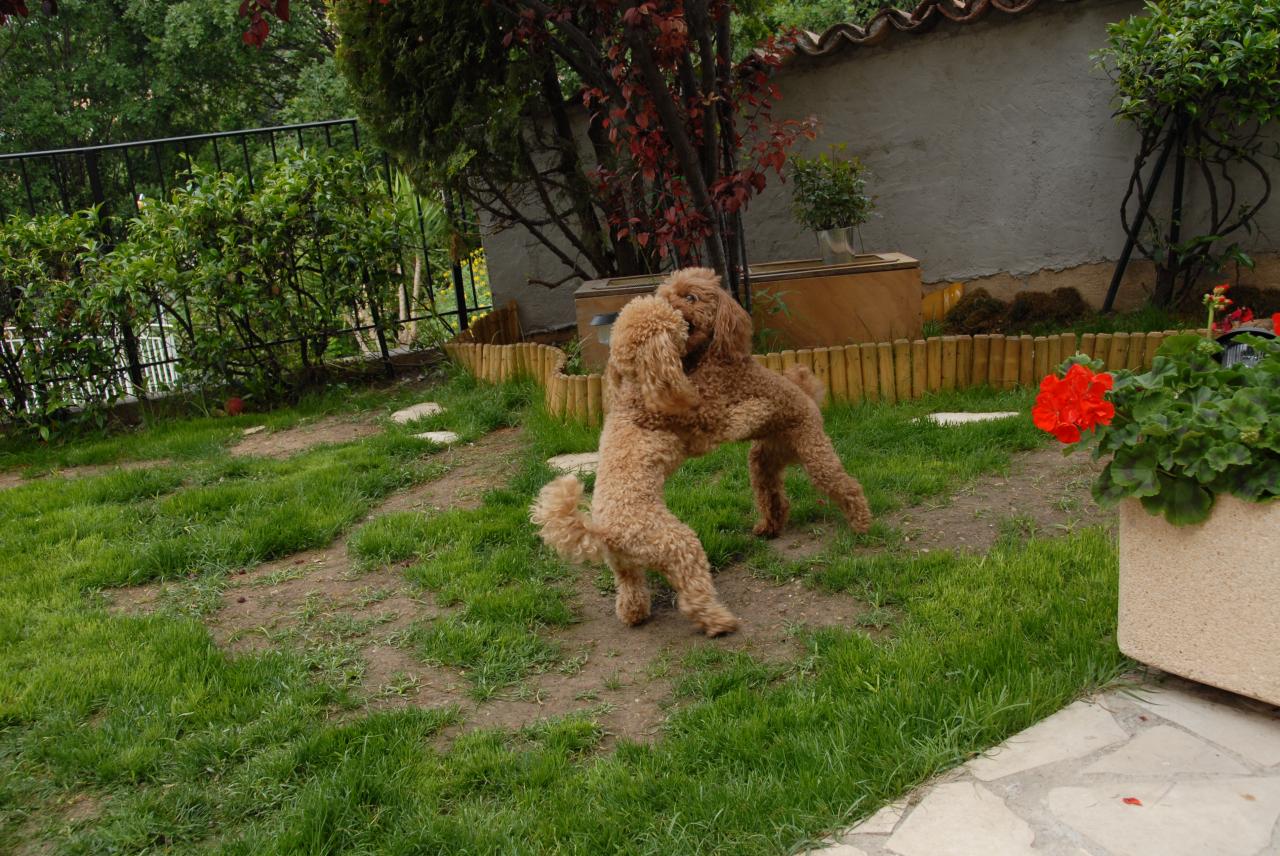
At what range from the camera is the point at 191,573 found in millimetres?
4250

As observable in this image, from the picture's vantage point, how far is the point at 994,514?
414 cm

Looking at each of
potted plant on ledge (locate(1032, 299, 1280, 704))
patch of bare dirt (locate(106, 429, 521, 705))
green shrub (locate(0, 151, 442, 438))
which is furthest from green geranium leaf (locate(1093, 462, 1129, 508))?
green shrub (locate(0, 151, 442, 438))

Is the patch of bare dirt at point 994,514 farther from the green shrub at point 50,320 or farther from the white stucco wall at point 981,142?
the green shrub at point 50,320

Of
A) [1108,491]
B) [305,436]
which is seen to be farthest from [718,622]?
[305,436]

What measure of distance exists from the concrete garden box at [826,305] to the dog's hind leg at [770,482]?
2.30 meters

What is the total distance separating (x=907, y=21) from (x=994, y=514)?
14.8ft

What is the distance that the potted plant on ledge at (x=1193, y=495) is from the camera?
2475mm

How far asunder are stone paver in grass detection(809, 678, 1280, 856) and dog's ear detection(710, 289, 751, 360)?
5.29 ft

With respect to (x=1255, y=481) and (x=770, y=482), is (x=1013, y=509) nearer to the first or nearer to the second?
(x=770, y=482)

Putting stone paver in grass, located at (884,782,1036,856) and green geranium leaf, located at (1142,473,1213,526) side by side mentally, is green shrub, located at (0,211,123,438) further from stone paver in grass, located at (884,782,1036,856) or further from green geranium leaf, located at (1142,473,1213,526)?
green geranium leaf, located at (1142,473,1213,526)

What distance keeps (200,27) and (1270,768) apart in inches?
855

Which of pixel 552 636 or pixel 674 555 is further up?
pixel 674 555

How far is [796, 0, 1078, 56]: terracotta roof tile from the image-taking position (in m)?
6.88

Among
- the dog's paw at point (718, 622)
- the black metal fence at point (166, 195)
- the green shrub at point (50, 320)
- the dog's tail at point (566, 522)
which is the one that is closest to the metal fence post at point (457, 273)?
the black metal fence at point (166, 195)
